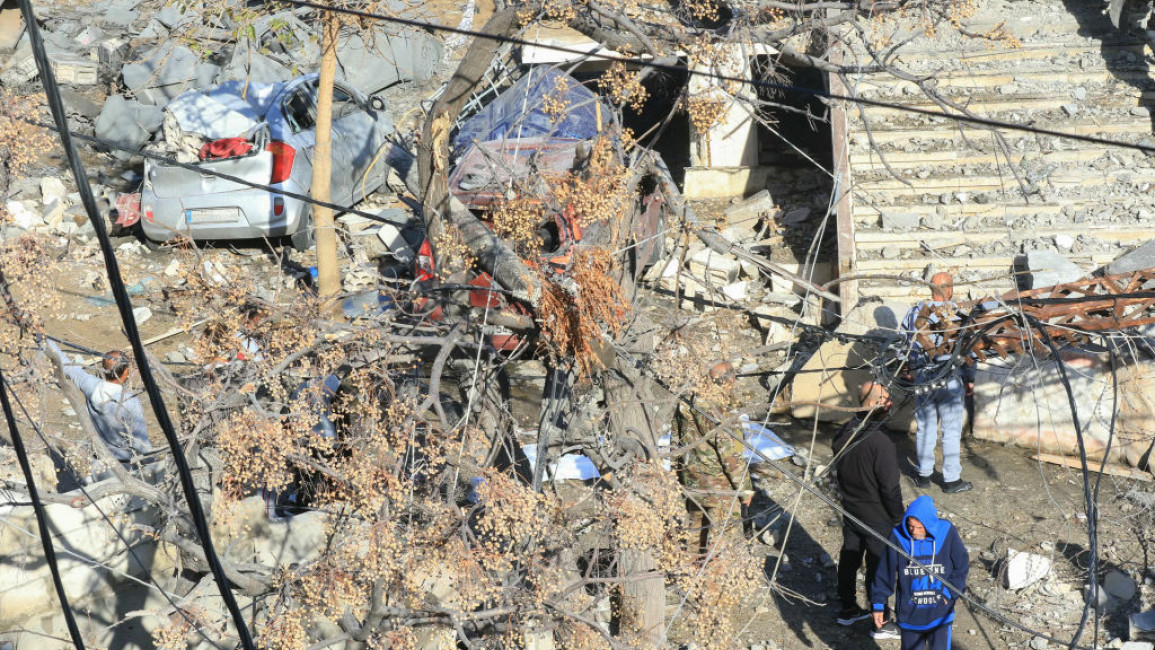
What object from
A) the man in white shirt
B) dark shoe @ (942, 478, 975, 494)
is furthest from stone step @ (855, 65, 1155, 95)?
the man in white shirt

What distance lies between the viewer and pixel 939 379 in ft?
25.6

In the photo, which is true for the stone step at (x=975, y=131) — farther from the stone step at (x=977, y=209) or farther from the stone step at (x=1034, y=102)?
the stone step at (x=977, y=209)

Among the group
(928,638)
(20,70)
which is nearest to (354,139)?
(20,70)

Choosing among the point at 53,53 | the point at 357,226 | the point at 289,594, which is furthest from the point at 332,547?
the point at 53,53

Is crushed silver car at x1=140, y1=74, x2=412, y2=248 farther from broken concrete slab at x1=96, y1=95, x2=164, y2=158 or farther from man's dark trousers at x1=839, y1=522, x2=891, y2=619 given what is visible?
man's dark trousers at x1=839, y1=522, x2=891, y2=619

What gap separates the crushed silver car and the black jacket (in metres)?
6.53

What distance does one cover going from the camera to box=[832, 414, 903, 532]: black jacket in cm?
732

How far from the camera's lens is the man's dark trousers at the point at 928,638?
22.1ft

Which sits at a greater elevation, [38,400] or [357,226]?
[38,400]

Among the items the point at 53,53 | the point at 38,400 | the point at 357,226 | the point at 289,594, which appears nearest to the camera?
the point at 289,594

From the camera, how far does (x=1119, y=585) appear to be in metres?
7.71

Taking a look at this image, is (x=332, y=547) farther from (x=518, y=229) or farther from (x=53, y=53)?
(x=53, y=53)

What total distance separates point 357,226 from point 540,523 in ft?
26.6

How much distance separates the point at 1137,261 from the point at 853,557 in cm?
474
